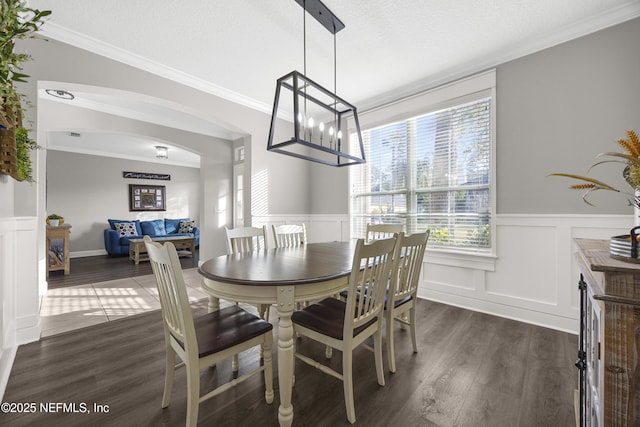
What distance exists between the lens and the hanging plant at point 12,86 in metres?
1.00

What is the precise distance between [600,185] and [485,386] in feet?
4.71

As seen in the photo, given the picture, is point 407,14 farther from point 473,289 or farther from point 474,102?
point 473,289

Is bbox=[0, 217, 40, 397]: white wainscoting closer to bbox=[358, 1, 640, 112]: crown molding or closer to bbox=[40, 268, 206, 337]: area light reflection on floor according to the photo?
bbox=[40, 268, 206, 337]: area light reflection on floor

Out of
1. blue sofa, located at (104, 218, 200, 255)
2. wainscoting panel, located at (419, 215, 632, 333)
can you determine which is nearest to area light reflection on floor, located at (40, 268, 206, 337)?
blue sofa, located at (104, 218, 200, 255)

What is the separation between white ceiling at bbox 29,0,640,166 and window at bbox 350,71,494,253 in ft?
1.63

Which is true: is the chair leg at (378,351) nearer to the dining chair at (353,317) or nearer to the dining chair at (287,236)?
the dining chair at (353,317)

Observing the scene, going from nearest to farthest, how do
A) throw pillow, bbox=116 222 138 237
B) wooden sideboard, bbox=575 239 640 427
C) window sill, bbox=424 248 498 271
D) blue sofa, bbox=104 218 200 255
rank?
wooden sideboard, bbox=575 239 640 427 → window sill, bbox=424 248 498 271 → blue sofa, bbox=104 218 200 255 → throw pillow, bbox=116 222 138 237

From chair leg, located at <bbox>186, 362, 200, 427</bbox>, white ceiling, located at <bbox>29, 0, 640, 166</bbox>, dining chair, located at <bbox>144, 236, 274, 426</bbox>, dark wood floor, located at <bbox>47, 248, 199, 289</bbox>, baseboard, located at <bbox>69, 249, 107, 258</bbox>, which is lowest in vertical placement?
dark wood floor, located at <bbox>47, 248, 199, 289</bbox>

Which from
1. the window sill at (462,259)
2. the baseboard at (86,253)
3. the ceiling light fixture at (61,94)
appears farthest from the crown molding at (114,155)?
the window sill at (462,259)

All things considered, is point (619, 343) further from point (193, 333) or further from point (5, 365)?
point (5, 365)

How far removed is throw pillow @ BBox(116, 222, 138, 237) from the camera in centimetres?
651

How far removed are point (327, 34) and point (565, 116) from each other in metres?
2.29

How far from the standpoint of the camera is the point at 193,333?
1.20 meters

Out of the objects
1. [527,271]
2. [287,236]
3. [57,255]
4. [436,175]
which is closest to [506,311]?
[527,271]
